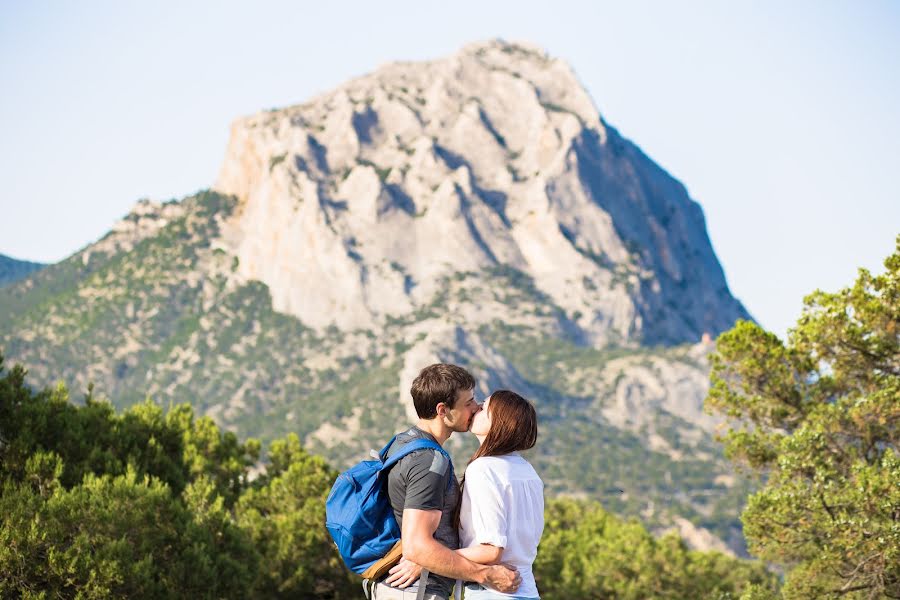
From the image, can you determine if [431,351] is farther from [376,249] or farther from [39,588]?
[39,588]

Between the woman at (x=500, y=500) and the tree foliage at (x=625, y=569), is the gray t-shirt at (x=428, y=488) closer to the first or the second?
the woman at (x=500, y=500)

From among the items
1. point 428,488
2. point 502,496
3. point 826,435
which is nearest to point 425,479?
point 428,488

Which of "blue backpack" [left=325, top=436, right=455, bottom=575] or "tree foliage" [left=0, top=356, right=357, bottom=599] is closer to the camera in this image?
"blue backpack" [left=325, top=436, right=455, bottom=575]

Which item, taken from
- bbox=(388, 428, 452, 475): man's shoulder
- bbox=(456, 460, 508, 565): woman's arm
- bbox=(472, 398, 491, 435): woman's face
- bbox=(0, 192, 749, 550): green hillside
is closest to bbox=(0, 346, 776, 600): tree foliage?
bbox=(388, 428, 452, 475): man's shoulder

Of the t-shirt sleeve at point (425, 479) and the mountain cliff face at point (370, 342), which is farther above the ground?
the mountain cliff face at point (370, 342)

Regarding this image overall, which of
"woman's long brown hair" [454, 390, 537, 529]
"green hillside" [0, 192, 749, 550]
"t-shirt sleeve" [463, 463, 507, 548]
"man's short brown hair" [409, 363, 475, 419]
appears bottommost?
"t-shirt sleeve" [463, 463, 507, 548]

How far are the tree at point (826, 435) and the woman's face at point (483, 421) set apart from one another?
1303 cm

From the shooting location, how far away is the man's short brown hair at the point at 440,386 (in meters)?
7.24

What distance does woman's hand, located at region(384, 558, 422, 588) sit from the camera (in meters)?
7.20

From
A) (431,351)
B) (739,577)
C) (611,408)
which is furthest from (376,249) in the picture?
(739,577)

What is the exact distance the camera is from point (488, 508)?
7133mm

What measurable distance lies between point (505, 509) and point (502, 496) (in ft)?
0.35

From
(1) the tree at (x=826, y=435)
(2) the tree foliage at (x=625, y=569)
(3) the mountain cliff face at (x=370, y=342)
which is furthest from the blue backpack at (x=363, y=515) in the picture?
(3) the mountain cliff face at (x=370, y=342)

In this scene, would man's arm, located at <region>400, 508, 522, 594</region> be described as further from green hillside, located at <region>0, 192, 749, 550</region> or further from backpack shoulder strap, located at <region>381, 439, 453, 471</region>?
green hillside, located at <region>0, 192, 749, 550</region>
